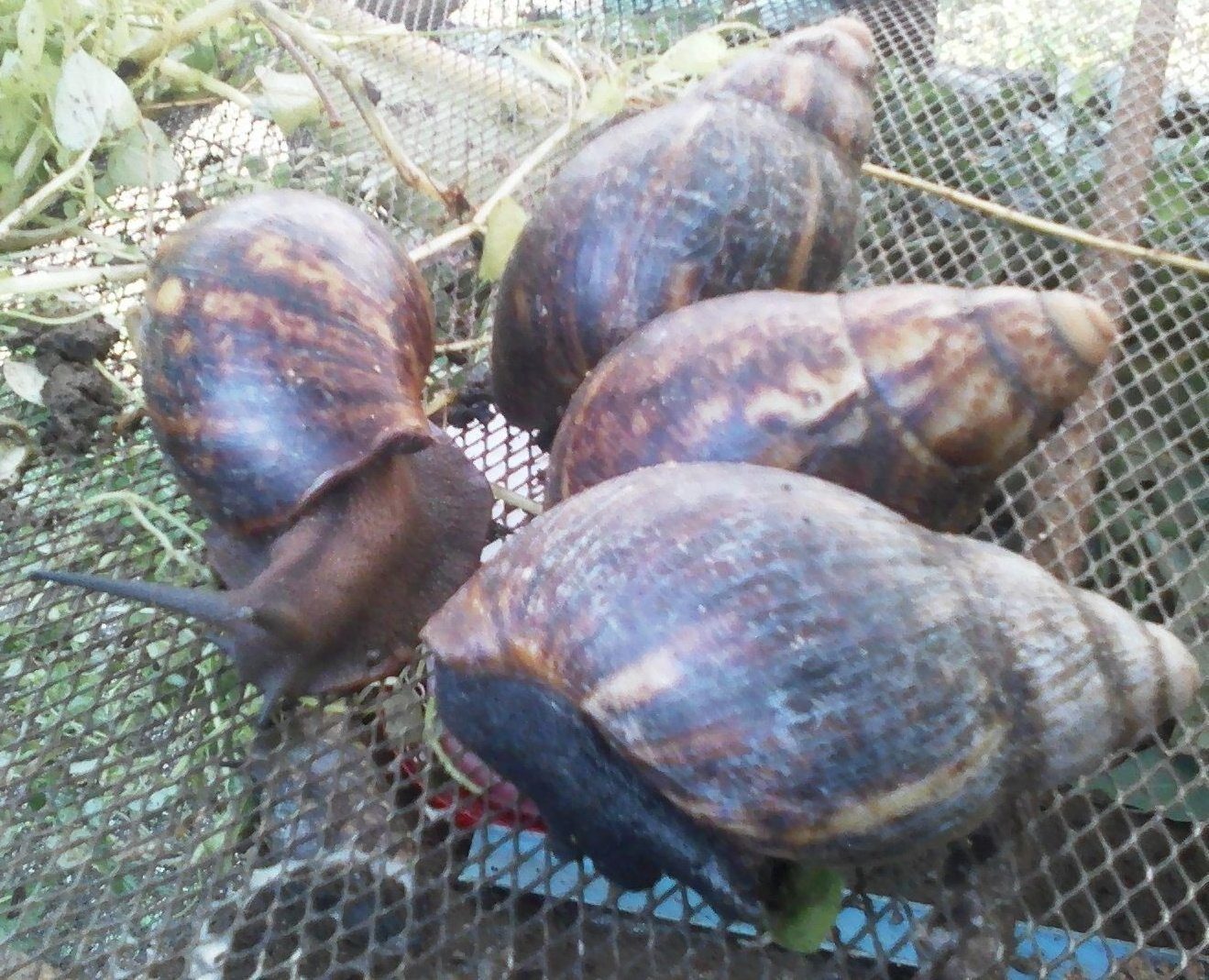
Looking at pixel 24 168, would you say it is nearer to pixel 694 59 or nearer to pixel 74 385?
pixel 74 385

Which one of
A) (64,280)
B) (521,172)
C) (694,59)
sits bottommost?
(64,280)

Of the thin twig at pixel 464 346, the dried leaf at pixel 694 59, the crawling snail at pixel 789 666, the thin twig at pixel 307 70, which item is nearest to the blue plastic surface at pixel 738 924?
the crawling snail at pixel 789 666

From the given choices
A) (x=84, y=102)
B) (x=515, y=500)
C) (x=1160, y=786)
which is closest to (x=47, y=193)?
(x=84, y=102)

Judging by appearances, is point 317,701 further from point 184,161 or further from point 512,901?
point 184,161

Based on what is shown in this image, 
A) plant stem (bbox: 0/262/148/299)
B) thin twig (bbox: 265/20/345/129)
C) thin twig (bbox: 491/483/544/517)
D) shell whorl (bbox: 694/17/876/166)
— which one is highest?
shell whorl (bbox: 694/17/876/166)

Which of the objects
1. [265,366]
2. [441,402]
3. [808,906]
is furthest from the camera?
[441,402]

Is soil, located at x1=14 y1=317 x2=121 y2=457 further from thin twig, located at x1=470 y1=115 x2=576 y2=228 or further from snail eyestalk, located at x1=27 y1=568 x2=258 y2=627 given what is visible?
thin twig, located at x1=470 y1=115 x2=576 y2=228

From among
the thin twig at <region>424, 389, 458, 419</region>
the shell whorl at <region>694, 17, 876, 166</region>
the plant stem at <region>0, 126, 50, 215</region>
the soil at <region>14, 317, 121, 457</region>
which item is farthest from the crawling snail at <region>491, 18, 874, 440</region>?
the plant stem at <region>0, 126, 50, 215</region>

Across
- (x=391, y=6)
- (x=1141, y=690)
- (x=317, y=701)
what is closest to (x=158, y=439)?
(x=317, y=701)
